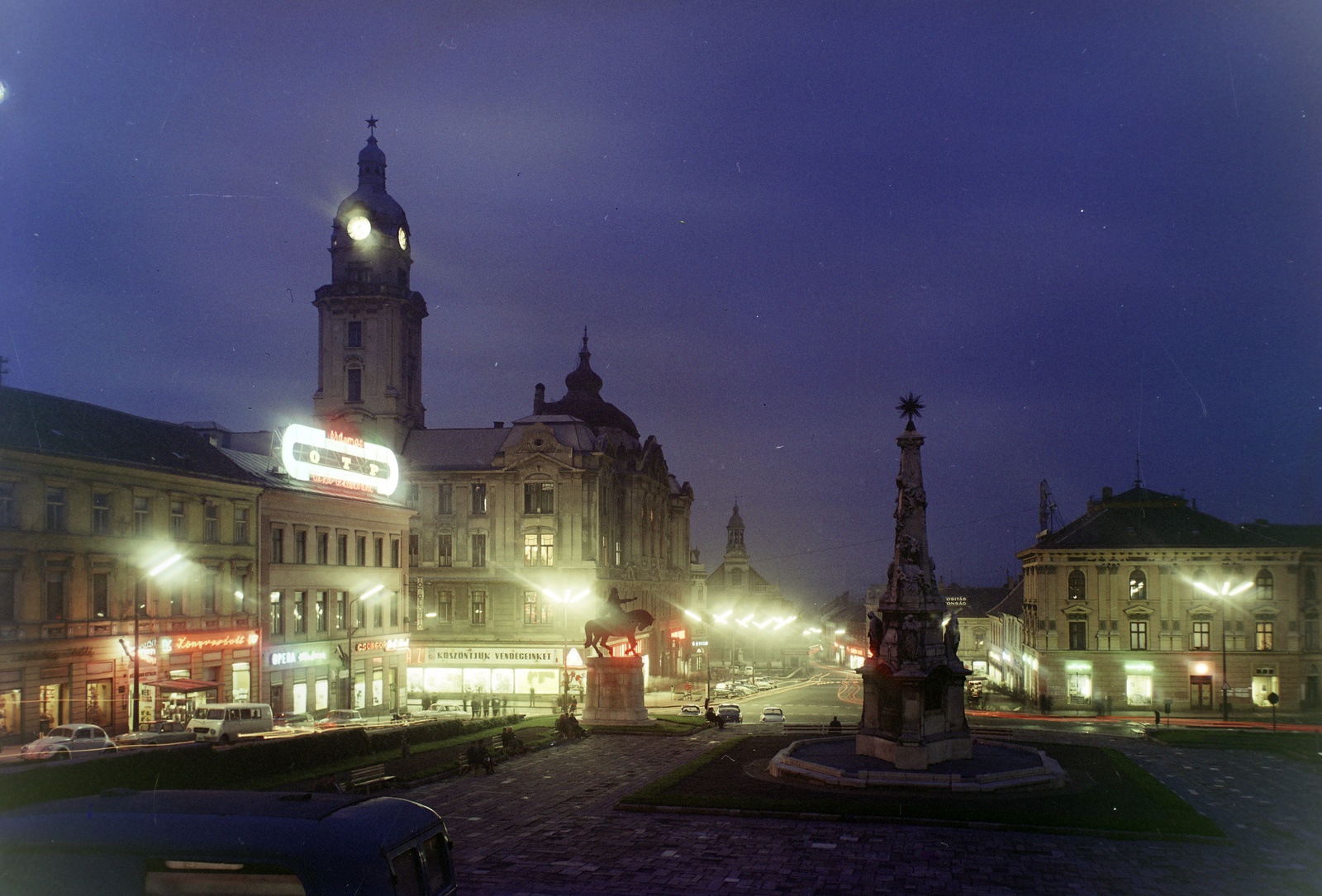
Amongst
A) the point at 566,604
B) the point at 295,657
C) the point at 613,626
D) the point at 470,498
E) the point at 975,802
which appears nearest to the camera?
the point at 975,802

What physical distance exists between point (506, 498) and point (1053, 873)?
192 ft

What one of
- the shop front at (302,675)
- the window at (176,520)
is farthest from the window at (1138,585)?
the window at (176,520)

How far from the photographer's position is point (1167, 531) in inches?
2763

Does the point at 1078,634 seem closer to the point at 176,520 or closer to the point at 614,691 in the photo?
the point at 614,691

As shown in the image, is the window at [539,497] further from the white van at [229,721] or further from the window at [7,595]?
the window at [7,595]

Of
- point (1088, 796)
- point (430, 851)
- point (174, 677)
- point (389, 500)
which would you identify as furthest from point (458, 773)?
point (389, 500)

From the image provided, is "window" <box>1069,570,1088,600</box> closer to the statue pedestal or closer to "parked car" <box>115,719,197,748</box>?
the statue pedestal

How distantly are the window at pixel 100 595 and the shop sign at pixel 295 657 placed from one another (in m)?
11.2

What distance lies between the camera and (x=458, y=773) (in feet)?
121

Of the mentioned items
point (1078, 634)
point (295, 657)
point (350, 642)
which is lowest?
point (1078, 634)

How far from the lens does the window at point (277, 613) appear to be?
176 feet

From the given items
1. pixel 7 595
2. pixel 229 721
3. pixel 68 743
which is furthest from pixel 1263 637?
pixel 7 595

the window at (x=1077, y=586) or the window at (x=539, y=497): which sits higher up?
the window at (x=539, y=497)

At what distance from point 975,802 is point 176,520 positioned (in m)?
34.0
